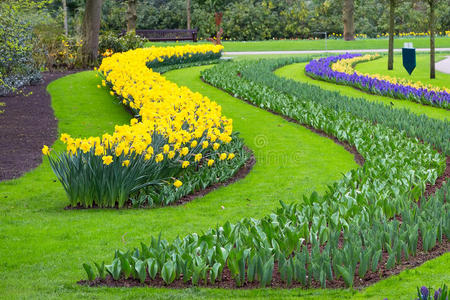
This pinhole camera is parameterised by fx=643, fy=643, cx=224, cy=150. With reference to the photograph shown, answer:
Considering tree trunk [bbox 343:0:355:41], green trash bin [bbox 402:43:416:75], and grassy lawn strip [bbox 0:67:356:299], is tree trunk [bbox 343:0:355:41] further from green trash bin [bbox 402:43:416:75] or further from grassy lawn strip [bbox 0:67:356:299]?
grassy lawn strip [bbox 0:67:356:299]

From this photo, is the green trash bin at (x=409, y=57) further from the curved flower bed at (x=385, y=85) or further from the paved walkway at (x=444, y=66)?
the curved flower bed at (x=385, y=85)

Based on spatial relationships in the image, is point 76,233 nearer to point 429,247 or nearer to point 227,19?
point 429,247

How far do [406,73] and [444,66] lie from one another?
10.1ft

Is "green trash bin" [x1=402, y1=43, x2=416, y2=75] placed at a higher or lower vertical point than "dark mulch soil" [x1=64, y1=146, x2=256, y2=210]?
higher

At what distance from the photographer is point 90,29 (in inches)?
891

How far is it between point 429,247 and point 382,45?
31.5m

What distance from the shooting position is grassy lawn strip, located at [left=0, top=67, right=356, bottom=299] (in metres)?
5.00

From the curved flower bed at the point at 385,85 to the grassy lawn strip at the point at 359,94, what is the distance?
0.48ft

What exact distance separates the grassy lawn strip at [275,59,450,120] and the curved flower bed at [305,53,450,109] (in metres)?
0.15

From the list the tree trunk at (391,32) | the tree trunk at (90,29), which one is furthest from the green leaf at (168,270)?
the tree trunk at (90,29)

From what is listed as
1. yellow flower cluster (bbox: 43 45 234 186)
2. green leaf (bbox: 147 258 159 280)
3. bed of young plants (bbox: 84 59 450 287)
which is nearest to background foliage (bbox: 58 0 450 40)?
yellow flower cluster (bbox: 43 45 234 186)

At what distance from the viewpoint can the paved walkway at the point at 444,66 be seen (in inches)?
845

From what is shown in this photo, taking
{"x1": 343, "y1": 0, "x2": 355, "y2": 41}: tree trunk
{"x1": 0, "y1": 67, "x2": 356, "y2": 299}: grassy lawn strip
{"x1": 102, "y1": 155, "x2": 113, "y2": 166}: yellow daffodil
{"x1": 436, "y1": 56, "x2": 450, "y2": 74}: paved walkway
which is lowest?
{"x1": 0, "y1": 67, "x2": 356, "y2": 299}: grassy lawn strip

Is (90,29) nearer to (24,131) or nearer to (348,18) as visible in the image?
(24,131)
